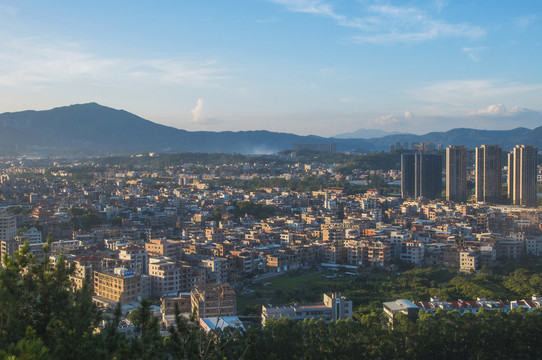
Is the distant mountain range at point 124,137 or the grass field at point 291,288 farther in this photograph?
the distant mountain range at point 124,137

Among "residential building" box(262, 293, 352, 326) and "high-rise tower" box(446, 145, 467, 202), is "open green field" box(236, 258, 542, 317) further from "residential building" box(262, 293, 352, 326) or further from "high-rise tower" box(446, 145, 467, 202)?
"high-rise tower" box(446, 145, 467, 202)

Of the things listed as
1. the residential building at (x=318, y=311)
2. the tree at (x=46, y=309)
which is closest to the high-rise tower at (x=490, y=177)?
the residential building at (x=318, y=311)

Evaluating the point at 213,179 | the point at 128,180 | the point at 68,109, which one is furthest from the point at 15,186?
A: the point at 68,109

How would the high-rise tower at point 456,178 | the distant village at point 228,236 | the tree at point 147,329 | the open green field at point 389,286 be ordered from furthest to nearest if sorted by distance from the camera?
the high-rise tower at point 456,178 < the open green field at point 389,286 < the distant village at point 228,236 < the tree at point 147,329

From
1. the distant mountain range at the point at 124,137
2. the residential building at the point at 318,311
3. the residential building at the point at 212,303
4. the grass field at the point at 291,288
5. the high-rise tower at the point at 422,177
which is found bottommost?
the grass field at the point at 291,288

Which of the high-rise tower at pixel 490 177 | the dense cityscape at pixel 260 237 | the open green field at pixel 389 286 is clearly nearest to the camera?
the dense cityscape at pixel 260 237

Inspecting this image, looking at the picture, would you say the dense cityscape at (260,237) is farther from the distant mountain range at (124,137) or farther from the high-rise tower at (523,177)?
the distant mountain range at (124,137)

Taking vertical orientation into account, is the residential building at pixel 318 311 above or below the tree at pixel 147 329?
below

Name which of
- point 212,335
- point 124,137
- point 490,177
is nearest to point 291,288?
point 212,335
